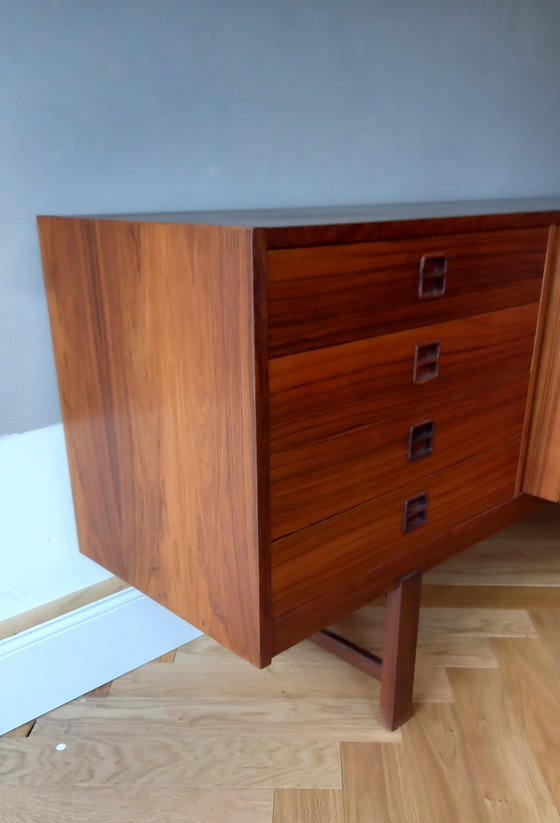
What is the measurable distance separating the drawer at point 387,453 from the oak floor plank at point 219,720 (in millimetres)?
453

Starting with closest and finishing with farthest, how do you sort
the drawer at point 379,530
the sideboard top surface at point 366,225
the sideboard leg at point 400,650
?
Answer: the sideboard top surface at point 366,225 < the drawer at point 379,530 < the sideboard leg at point 400,650

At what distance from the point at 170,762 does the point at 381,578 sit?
1.47 feet

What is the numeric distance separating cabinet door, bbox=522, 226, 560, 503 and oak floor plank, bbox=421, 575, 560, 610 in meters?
0.36

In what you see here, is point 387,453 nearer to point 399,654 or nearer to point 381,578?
point 381,578

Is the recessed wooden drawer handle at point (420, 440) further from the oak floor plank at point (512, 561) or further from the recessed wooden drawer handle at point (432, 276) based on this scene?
the oak floor plank at point (512, 561)

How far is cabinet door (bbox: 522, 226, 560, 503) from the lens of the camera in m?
1.12

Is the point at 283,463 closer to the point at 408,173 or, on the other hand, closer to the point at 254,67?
the point at 254,67

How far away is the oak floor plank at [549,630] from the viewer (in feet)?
4.29

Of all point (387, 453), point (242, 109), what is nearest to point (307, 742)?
point (387, 453)

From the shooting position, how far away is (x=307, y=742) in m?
1.10

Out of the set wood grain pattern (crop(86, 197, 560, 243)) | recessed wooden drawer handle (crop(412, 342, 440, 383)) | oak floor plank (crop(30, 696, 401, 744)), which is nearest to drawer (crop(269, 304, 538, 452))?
recessed wooden drawer handle (crop(412, 342, 440, 383))

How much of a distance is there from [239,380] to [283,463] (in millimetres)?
109

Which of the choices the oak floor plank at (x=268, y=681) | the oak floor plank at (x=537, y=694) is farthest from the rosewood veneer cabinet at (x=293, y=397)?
the oak floor plank at (x=537, y=694)

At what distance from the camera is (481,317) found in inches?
39.0
